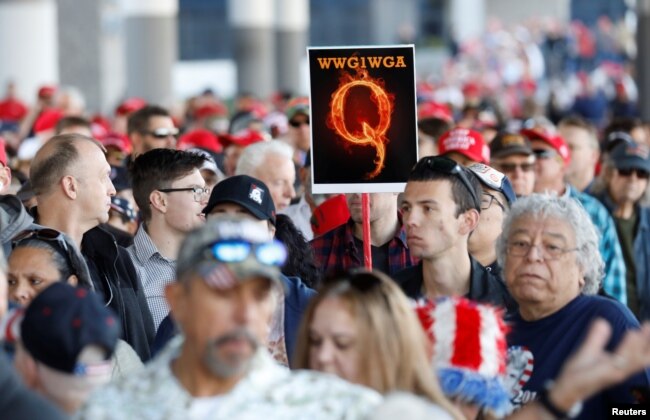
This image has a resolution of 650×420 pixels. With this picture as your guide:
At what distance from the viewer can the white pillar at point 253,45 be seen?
1417 inches

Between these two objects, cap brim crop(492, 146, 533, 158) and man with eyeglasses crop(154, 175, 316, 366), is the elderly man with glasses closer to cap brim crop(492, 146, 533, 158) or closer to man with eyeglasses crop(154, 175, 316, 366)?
man with eyeglasses crop(154, 175, 316, 366)

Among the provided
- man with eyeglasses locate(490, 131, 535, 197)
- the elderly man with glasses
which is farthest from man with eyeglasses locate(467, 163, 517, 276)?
man with eyeglasses locate(490, 131, 535, 197)

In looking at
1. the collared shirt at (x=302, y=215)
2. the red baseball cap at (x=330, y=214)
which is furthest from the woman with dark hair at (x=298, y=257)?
the collared shirt at (x=302, y=215)

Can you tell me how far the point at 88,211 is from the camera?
27.0ft

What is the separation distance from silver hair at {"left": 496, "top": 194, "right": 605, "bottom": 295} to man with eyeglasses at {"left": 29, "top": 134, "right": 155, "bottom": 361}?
1.99 metres

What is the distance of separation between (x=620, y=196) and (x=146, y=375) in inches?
318

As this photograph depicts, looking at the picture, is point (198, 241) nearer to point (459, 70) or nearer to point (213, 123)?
point (213, 123)

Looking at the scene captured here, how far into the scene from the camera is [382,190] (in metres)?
8.33

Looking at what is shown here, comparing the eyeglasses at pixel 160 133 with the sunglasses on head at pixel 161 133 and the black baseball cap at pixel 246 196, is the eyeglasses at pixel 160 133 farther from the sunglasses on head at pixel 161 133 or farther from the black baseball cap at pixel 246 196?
the black baseball cap at pixel 246 196

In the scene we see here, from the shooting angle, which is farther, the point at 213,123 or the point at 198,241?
the point at 213,123

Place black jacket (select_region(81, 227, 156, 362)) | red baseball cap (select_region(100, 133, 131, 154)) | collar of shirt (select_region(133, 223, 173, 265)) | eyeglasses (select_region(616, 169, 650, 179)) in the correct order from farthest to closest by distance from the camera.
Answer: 1. red baseball cap (select_region(100, 133, 131, 154))
2. eyeglasses (select_region(616, 169, 650, 179))
3. collar of shirt (select_region(133, 223, 173, 265))
4. black jacket (select_region(81, 227, 156, 362))

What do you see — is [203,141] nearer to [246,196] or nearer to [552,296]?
[246,196]

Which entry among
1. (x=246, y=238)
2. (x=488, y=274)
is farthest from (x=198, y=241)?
(x=488, y=274)

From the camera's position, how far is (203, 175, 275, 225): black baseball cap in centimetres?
769
